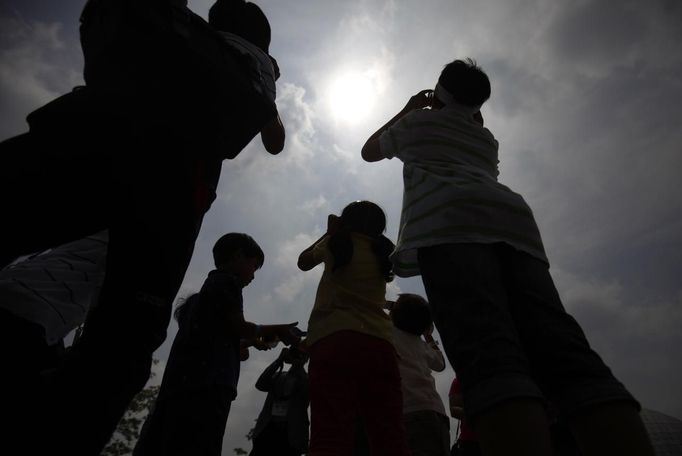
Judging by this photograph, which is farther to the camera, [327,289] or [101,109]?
[327,289]

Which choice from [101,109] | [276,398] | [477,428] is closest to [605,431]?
[477,428]

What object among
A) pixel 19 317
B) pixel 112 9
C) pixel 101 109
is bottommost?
pixel 19 317

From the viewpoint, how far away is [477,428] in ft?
3.78

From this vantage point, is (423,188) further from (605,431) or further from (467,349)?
(605,431)

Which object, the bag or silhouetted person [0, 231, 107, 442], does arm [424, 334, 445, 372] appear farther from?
the bag

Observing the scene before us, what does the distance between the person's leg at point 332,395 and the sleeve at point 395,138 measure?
3.91 feet

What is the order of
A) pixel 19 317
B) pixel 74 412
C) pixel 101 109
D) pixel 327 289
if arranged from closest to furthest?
pixel 74 412 < pixel 101 109 < pixel 19 317 < pixel 327 289

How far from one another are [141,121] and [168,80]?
18 centimetres

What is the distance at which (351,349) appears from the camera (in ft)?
8.19

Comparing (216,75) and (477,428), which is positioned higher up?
(216,75)

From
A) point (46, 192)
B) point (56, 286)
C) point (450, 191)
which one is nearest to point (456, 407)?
point (450, 191)

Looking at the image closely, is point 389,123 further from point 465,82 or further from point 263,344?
point 263,344

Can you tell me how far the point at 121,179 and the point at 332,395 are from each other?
5.71ft

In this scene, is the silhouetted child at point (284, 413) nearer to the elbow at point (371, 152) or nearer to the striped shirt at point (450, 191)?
the elbow at point (371, 152)
